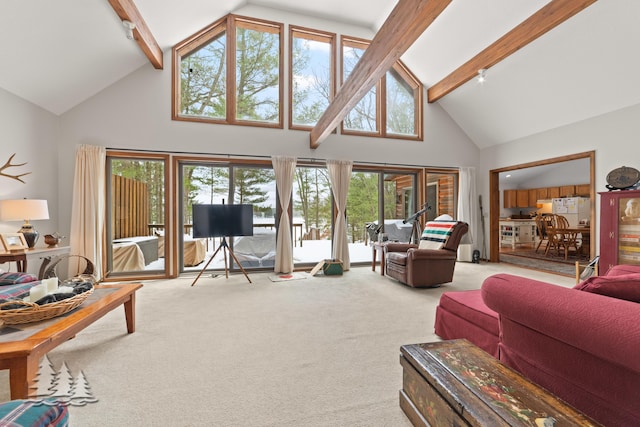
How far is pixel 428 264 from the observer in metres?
3.66

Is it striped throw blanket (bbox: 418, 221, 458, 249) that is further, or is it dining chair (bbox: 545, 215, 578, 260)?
dining chair (bbox: 545, 215, 578, 260)

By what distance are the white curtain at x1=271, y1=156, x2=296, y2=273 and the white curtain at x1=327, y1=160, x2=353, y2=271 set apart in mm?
→ 761

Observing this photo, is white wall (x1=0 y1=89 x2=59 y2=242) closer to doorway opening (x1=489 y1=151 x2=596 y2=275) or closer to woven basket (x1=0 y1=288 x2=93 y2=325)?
woven basket (x1=0 y1=288 x2=93 y2=325)

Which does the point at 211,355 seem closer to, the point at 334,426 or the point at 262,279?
the point at 334,426

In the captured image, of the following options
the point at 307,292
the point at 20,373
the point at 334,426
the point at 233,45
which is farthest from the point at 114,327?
the point at 233,45

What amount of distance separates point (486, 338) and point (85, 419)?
232cm

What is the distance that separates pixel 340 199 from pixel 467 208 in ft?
9.40

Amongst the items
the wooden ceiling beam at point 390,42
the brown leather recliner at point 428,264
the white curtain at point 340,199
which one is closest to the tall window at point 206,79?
the white curtain at point 340,199

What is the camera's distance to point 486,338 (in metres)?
1.78

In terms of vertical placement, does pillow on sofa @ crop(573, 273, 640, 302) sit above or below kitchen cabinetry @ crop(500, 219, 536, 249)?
above

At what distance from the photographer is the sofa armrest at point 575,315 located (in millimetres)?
875

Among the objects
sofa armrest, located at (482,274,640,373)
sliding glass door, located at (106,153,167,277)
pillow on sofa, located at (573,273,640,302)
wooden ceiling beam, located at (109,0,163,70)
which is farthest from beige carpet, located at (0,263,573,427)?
wooden ceiling beam, located at (109,0,163,70)

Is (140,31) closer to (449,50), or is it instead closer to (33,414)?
(33,414)

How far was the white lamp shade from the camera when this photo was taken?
2869 millimetres
